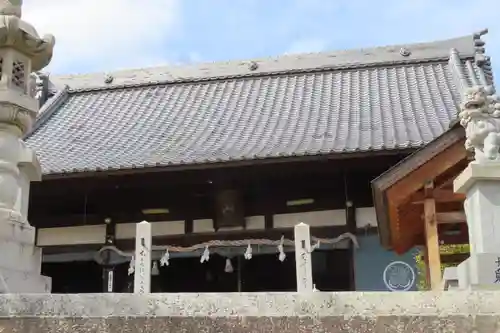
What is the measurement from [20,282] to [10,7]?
5.53 ft

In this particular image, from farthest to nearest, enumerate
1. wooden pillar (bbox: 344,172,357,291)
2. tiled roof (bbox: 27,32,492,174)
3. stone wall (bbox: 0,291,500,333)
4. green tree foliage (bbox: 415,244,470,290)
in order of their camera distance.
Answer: tiled roof (bbox: 27,32,492,174)
wooden pillar (bbox: 344,172,357,291)
green tree foliage (bbox: 415,244,470,290)
stone wall (bbox: 0,291,500,333)

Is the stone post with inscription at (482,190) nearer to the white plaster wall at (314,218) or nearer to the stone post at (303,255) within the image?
the stone post at (303,255)

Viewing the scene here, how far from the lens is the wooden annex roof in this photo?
794 cm

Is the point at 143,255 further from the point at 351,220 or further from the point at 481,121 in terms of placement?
the point at 481,121

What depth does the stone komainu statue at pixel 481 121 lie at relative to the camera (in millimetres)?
4156

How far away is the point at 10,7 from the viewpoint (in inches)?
160

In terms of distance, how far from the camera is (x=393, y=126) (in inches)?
448

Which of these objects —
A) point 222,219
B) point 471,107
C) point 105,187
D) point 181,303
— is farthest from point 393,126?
point 181,303

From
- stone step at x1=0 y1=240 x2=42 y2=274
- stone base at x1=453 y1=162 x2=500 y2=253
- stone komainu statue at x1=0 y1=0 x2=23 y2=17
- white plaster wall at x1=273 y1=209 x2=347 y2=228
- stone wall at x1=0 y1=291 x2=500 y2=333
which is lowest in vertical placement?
stone wall at x1=0 y1=291 x2=500 y2=333

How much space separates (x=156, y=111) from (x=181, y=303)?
12.2 m

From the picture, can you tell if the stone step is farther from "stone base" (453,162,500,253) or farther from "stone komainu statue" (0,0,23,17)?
"stone base" (453,162,500,253)

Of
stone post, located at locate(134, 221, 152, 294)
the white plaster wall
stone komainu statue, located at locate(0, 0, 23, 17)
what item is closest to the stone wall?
stone komainu statue, located at locate(0, 0, 23, 17)

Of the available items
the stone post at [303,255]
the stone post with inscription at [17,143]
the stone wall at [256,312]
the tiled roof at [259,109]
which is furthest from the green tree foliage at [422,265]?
the stone post with inscription at [17,143]

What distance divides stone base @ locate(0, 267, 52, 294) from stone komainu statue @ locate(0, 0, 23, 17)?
157 cm
